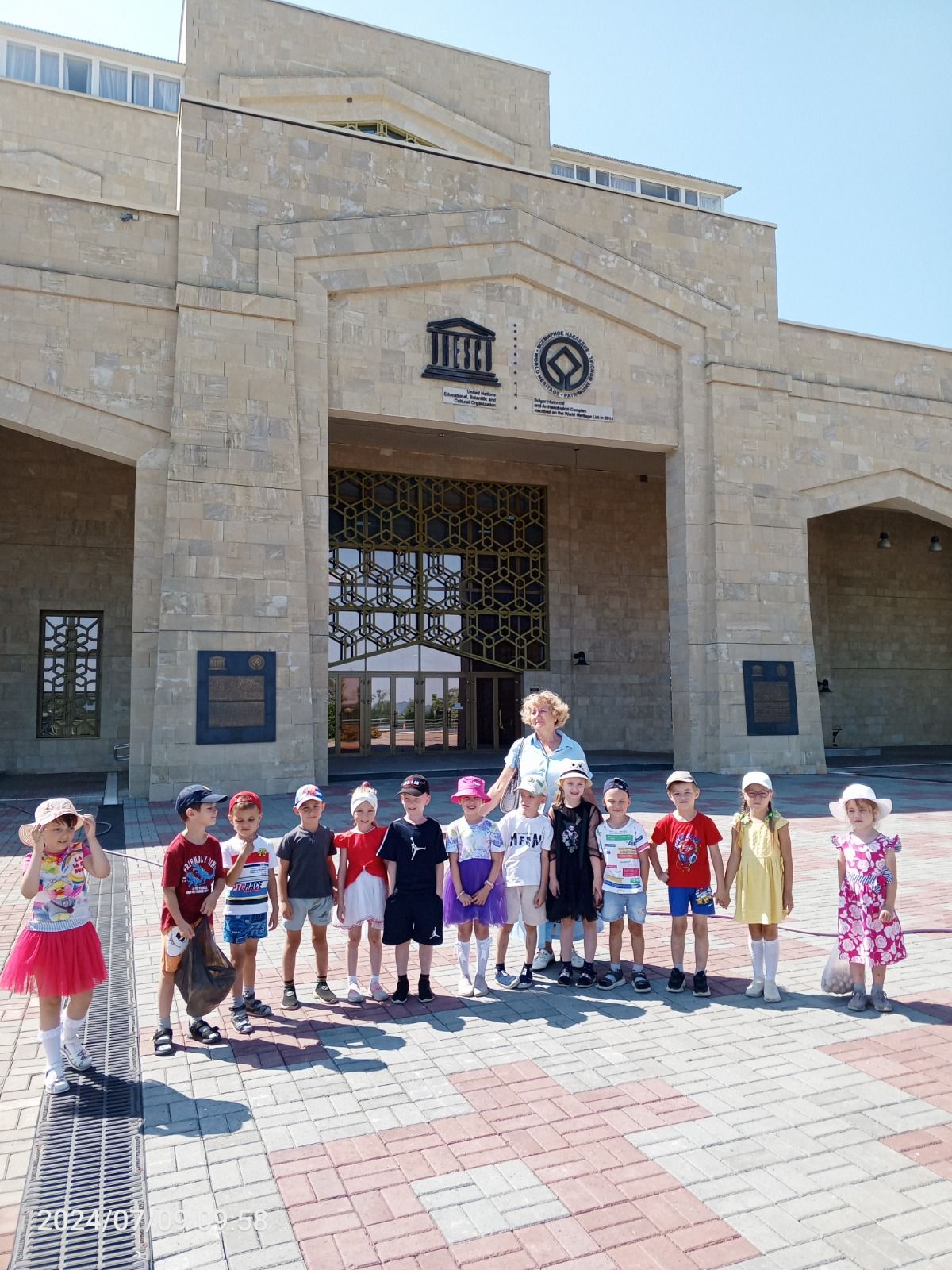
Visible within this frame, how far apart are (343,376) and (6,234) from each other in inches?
225

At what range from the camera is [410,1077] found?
4488 mm

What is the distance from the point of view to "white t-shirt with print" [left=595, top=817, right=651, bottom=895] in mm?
5824

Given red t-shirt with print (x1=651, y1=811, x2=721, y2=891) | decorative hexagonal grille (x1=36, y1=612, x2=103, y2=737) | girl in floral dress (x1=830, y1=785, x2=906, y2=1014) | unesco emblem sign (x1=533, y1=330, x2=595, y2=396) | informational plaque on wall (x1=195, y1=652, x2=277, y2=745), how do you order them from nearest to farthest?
girl in floral dress (x1=830, y1=785, x2=906, y2=1014) < red t-shirt with print (x1=651, y1=811, x2=721, y2=891) < informational plaque on wall (x1=195, y1=652, x2=277, y2=745) < unesco emblem sign (x1=533, y1=330, x2=595, y2=396) < decorative hexagonal grille (x1=36, y1=612, x2=103, y2=737)

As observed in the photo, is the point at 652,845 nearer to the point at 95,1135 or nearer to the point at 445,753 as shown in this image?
the point at 95,1135

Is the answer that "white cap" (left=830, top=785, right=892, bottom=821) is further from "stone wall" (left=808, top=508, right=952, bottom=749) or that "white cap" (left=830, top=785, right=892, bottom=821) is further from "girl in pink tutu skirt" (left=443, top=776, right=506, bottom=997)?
"stone wall" (left=808, top=508, right=952, bottom=749)

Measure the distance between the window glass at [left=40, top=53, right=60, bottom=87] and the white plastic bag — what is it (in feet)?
80.3

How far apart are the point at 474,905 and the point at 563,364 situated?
46.4 feet

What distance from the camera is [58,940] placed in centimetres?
458

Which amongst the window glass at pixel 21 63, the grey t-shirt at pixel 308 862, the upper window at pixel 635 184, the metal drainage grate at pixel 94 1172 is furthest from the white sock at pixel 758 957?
the window glass at pixel 21 63

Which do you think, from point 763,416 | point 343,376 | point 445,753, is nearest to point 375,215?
point 343,376

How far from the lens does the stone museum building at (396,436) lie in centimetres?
1490

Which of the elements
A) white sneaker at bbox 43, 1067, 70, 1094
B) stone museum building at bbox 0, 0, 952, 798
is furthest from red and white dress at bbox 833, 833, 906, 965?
stone museum building at bbox 0, 0, 952, 798

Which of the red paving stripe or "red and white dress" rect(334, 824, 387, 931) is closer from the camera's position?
the red paving stripe

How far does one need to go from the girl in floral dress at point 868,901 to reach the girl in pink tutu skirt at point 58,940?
4.31 meters
